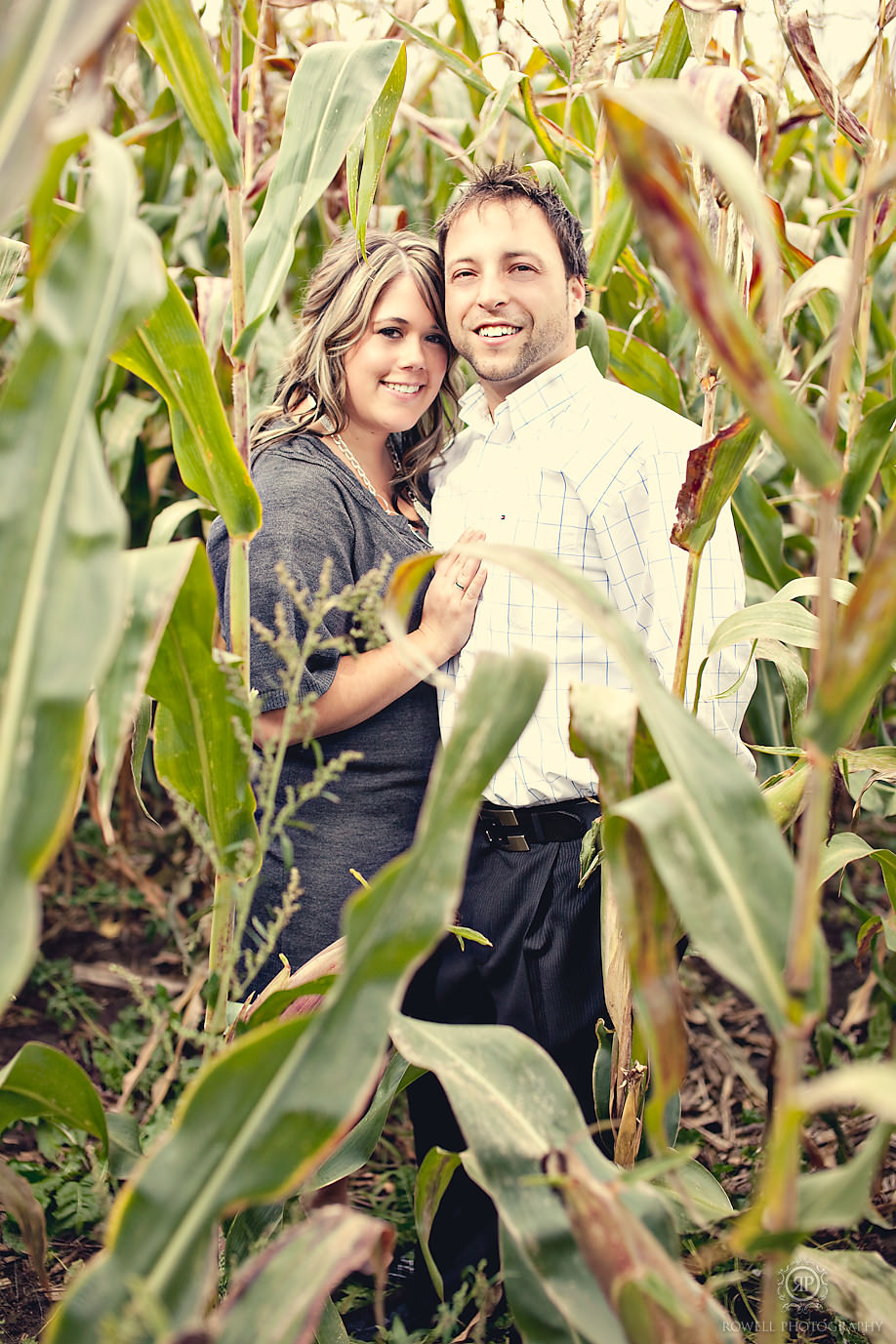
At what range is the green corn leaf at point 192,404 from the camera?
70 centimetres

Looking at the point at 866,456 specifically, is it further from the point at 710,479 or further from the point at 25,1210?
the point at 25,1210

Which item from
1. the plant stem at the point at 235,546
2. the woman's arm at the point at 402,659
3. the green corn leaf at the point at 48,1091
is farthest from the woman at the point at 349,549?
the green corn leaf at the point at 48,1091

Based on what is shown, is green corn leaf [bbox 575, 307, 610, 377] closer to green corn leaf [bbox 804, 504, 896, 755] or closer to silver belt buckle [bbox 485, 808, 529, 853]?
silver belt buckle [bbox 485, 808, 529, 853]

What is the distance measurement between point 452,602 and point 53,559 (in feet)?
2.51

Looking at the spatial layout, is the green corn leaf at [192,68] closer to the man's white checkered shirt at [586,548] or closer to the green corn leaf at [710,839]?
the green corn leaf at [710,839]

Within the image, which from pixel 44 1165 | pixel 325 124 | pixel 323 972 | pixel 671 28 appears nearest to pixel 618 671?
pixel 323 972

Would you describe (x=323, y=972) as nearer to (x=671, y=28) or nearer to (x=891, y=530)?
(x=891, y=530)

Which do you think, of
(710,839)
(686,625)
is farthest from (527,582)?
(710,839)

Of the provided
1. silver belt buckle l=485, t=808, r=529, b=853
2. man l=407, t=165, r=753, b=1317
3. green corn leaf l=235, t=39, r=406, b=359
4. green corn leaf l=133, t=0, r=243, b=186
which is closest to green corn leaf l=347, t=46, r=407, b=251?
green corn leaf l=235, t=39, r=406, b=359

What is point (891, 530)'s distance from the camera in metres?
0.45

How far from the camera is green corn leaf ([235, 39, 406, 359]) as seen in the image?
2.53ft

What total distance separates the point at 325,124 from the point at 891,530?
589 mm

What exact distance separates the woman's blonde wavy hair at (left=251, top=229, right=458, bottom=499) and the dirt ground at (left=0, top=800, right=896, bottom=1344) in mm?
588

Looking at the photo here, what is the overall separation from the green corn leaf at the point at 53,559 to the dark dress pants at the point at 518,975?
2.76 ft
